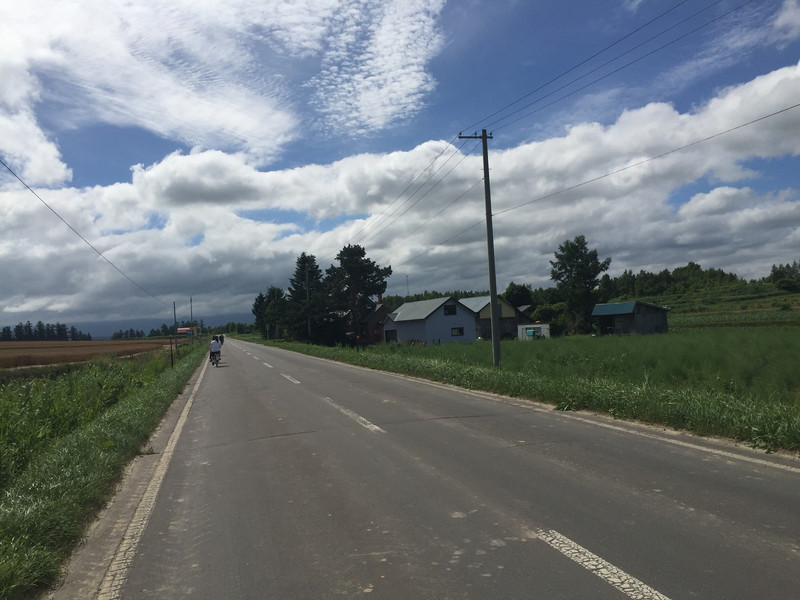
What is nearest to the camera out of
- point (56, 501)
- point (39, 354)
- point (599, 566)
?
point (599, 566)

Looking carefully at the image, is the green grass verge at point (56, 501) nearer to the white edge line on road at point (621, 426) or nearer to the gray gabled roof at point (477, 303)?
the white edge line on road at point (621, 426)

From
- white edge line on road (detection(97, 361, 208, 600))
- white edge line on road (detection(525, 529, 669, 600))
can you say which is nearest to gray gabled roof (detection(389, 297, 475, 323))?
white edge line on road (detection(97, 361, 208, 600))

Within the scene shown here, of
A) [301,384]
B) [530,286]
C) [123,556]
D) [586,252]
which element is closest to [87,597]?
[123,556]

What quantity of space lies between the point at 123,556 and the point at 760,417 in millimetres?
8082

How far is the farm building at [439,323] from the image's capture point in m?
62.2

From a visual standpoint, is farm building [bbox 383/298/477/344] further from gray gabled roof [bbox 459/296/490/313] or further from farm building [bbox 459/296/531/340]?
farm building [bbox 459/296/531/340]

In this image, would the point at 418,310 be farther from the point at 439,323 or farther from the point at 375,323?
the point at 375,323

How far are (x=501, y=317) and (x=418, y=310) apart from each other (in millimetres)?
10464

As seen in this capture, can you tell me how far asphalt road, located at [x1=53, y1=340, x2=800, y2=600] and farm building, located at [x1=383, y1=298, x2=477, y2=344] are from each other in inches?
2067

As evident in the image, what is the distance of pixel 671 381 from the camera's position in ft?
44.1

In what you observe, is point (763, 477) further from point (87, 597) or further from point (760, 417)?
point (87, 597)

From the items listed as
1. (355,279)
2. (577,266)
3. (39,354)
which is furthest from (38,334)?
(577,266)

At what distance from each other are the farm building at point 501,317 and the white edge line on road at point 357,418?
176 ft

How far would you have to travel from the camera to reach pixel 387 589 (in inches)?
153
